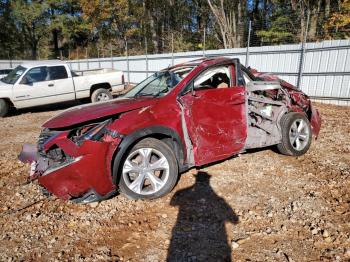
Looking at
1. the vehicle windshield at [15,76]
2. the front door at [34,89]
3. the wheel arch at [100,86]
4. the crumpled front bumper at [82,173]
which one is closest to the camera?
the crumpled front bumper at [82,173]

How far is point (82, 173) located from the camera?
129 inches

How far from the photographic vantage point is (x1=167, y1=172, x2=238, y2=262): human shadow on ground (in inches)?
110

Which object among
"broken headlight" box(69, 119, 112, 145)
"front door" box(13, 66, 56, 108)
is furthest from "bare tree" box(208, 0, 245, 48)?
"broken headlight" box(69, 119, 112, 145)

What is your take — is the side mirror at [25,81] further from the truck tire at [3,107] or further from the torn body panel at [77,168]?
the torn body panel at [77,168]

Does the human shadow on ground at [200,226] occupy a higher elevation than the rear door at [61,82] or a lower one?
lower

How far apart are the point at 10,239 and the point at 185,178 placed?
235 centimetres

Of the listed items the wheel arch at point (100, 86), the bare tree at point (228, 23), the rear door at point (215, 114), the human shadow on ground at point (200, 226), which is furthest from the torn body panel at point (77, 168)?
the bare tree at point (228, 23)

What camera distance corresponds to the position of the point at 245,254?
9.04 feet

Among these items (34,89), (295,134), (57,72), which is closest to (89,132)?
(295,134)

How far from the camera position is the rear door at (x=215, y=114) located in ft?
13.1

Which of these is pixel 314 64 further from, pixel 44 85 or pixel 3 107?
pixel 3 107

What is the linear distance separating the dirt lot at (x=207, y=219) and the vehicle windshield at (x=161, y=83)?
1.37 m

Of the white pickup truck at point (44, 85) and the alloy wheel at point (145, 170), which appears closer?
the alloy wheel at point (145, 170)

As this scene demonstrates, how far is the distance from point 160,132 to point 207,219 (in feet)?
3.90
